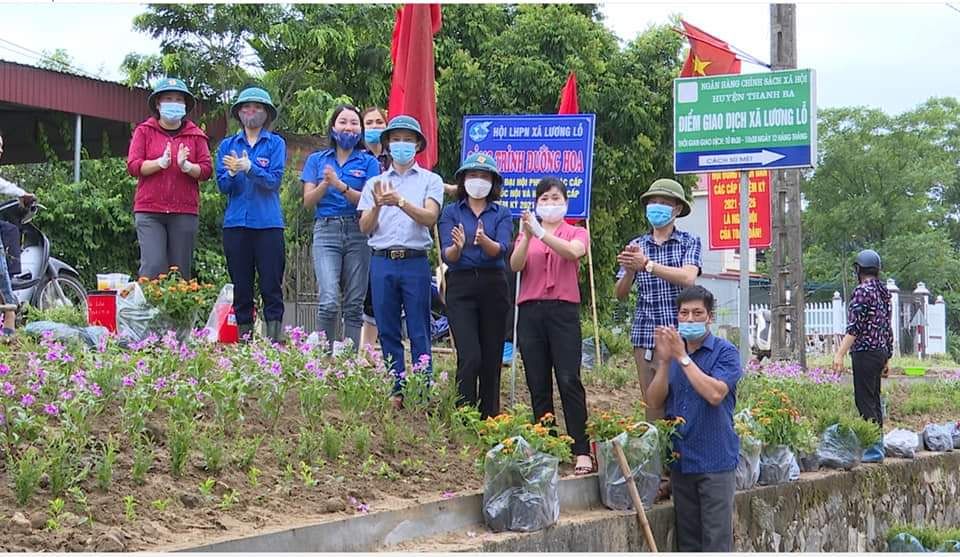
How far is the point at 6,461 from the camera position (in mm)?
4727

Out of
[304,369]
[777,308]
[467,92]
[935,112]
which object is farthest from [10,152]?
[935,112]

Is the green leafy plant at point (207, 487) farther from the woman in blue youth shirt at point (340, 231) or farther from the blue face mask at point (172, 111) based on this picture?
the blue face mask at point (172, 111)

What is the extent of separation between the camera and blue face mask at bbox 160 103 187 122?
306 inches

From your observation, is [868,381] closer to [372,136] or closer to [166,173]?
[372,136]

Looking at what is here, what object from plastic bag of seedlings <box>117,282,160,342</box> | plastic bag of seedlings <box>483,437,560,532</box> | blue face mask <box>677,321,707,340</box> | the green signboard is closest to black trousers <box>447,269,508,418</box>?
plastic bag of seedlings <box>483,437,560,532</box>

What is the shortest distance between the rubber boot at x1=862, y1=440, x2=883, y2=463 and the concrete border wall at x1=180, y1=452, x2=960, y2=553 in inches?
3.0

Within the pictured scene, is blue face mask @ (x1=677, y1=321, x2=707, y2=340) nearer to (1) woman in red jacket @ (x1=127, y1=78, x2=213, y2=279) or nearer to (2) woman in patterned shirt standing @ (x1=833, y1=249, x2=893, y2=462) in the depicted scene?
(1) woman in red jacket @ (x1=127, y1=78, x2=213, y2=279)

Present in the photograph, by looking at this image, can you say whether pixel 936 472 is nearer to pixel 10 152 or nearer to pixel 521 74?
pixel 521 74

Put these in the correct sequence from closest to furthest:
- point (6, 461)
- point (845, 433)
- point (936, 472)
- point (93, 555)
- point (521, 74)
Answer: point (93, 555), point (6, 461), point (845, 433), point (936, 472), point (521, 74)

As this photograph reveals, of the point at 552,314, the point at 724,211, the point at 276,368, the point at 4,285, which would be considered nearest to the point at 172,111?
the point at 4,285

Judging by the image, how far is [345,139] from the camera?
298 inches

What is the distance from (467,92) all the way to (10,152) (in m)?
8.94

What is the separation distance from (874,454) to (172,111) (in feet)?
19.6

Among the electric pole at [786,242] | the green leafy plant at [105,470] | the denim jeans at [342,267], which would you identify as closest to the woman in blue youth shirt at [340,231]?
the denim jeans at [342,267]
